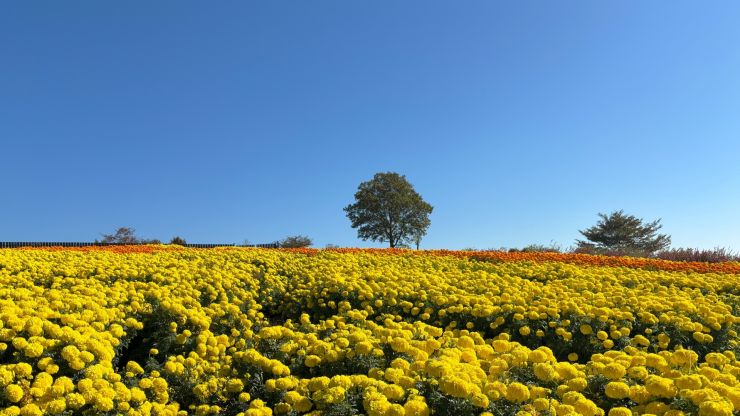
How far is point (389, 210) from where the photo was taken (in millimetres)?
48469

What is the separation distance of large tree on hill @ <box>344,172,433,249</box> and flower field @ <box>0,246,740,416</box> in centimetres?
3860

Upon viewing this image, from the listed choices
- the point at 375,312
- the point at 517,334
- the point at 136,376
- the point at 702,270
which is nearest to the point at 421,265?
the point at 375,312

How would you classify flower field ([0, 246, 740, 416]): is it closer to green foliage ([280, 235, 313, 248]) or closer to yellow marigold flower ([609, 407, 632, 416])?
yellow marigold flower ([609, 407, 632, 416])

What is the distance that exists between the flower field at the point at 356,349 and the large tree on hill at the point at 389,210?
1520 inches

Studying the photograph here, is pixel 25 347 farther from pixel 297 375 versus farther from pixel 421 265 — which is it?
pixel 421 265

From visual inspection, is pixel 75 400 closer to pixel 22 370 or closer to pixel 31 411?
pixel 31 411

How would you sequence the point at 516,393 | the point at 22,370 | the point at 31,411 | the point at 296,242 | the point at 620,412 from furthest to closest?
the point at 296,242
the point at 22,370
the point at 31,411
the point at 516,393
the point at 620,412

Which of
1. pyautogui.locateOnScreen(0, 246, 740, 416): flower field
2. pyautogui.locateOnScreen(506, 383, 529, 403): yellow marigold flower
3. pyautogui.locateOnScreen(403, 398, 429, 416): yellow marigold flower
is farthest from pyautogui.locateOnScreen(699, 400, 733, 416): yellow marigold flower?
pyautogui.locateOnScreen(403, 398, 429, 416): yellow marigold flower

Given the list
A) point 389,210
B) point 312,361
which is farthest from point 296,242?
point 312,361

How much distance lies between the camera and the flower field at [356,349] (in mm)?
3770

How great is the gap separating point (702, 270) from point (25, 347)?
1563 cm

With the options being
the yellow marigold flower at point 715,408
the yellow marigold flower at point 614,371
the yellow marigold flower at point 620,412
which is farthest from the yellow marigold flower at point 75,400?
the yellow marigold flower at point 715,408

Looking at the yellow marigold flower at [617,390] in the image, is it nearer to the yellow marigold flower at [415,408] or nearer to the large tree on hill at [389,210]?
the yellow marigold flower at [415,408]

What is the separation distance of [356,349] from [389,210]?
1720 inches
